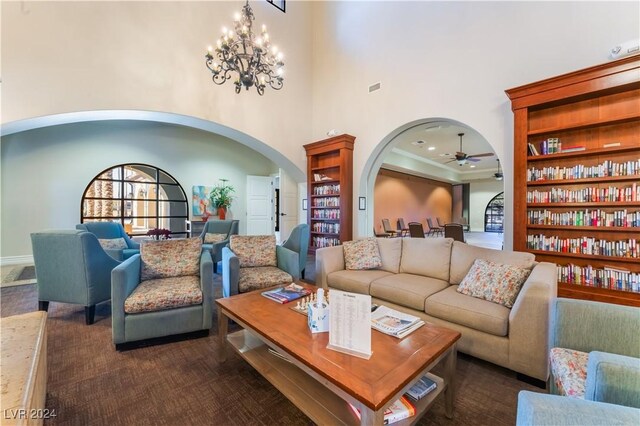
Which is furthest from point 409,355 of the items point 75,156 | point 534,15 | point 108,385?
point 75,156

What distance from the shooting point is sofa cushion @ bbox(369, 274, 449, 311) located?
250 cm

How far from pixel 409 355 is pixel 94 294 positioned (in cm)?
325

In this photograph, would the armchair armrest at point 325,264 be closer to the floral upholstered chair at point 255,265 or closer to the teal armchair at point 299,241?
the floral upholstered chair at point 255,265

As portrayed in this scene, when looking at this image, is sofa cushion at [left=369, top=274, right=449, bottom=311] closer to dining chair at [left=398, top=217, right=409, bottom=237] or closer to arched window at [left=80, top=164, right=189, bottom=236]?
arched window at [left=80, top=164, right=189, bottom=236]

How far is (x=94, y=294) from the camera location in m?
2.83

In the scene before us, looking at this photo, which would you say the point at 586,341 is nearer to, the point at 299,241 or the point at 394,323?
the point at 394,323

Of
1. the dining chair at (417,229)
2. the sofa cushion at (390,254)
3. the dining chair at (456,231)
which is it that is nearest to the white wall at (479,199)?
Result: the dining chair at (417,229)

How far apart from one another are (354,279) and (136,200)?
645 cm

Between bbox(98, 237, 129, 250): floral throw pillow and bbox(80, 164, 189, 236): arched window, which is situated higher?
bbox(80, 164, 189, 236): arched window

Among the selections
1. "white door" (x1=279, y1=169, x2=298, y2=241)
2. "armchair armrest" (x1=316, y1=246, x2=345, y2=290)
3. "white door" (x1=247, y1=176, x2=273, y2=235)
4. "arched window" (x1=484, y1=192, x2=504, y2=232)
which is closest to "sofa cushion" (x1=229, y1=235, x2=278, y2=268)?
"armchair armrest" (x1=316, y1=246, x2=345, y2=290)

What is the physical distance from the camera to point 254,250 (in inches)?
135

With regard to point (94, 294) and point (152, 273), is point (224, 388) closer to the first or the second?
point (152, 273)

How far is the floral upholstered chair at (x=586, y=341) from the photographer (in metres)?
1.21

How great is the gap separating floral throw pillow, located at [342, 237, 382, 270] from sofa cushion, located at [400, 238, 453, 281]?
0.33 metres
